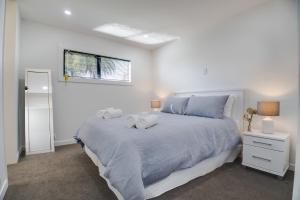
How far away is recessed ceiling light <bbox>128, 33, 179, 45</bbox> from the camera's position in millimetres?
3735

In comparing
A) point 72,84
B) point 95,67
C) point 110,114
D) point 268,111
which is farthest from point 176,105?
point 72,84

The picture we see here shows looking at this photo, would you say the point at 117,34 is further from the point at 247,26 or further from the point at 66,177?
the point at 66,177

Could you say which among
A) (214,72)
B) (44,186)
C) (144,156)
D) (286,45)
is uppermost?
(286,45)

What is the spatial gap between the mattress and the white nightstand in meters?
0.28

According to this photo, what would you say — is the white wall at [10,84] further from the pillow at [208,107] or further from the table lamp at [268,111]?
the table lamp at [268,111]

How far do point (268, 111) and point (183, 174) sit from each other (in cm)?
146

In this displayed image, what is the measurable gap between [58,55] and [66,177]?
256 centimetres

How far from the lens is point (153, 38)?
3945 mm

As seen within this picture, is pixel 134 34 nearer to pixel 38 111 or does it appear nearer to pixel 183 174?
pixel 38 111

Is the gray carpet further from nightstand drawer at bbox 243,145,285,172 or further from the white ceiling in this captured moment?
the white ceiling

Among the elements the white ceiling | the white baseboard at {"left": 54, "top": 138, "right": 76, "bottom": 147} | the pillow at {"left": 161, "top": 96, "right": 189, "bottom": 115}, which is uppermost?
the white ceiling

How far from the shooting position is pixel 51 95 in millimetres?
3037

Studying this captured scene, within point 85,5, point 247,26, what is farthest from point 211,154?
point 85,5

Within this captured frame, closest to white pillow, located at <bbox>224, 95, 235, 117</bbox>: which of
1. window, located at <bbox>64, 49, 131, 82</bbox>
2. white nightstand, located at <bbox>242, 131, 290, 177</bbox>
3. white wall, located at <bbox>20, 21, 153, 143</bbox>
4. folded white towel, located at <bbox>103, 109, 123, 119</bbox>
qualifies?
white nightstand, located at <bbox>242, 131, 290, 177</bbox>
